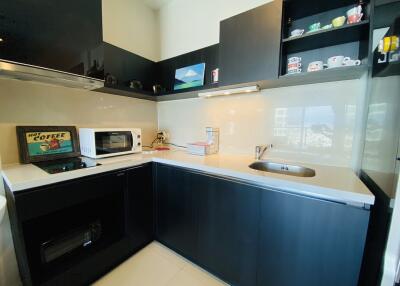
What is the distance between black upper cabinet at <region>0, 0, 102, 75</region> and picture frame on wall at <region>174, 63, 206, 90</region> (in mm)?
874

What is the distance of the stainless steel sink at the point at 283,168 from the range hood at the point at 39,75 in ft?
4.92

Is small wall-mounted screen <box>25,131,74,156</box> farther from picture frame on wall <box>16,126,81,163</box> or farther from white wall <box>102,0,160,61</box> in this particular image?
white wall <box>102,0,160,61</box>

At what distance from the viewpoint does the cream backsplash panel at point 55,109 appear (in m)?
1.25

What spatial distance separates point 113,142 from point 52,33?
2.86 feet

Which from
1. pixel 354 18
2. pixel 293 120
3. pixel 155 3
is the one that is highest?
pixel 155 3

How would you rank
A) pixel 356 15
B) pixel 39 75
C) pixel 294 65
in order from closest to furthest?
pixel 356 15
pixel 39 75
pixel 294 65

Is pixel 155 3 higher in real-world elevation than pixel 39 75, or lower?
higher

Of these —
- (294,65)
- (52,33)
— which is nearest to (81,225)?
(52,33)

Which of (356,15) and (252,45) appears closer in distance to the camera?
(356,15)

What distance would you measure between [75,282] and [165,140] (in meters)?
1.56

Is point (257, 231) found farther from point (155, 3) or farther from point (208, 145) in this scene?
point (155, 3)

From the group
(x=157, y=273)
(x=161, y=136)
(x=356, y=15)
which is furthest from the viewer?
(x=161, y=136)

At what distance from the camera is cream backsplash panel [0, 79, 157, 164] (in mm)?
1251

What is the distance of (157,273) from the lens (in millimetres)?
1382
